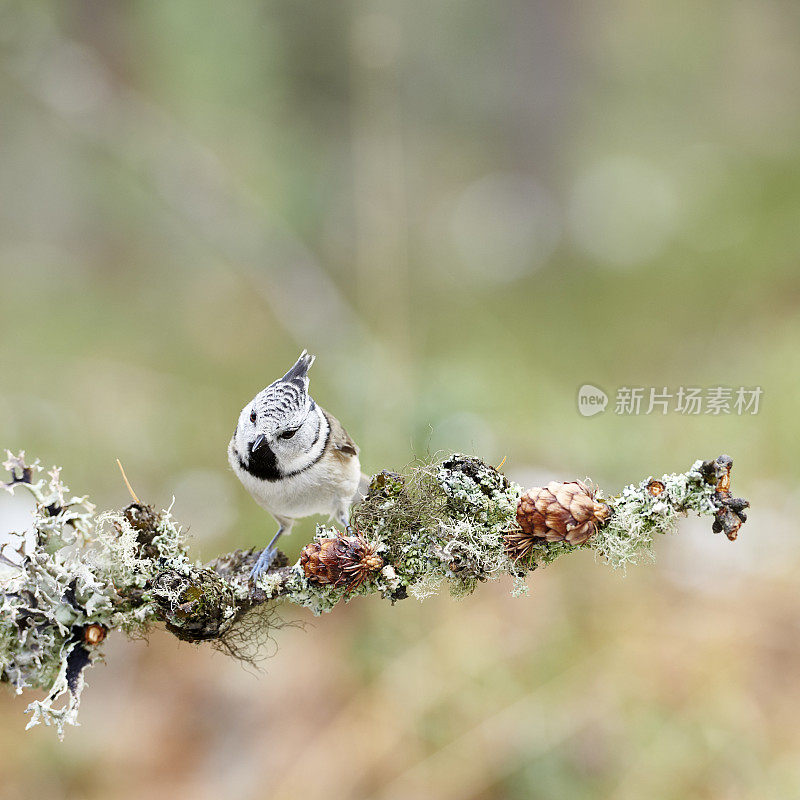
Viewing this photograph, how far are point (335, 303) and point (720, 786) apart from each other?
3571mm

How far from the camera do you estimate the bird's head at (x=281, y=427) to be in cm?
101

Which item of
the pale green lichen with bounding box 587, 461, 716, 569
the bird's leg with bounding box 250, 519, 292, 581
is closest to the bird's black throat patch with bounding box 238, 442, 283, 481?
the bird's leg with bounding box 250, 519, 292, 581

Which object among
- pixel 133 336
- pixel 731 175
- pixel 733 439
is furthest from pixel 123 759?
pixel 731 175

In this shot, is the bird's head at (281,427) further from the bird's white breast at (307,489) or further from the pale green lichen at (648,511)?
the pale green lichen at (648,511)

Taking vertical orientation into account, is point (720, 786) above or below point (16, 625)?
above

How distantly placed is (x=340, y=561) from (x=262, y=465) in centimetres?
24

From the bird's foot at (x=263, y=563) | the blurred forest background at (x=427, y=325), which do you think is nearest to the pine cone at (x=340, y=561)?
the bird's foot at (x=263, y=563)

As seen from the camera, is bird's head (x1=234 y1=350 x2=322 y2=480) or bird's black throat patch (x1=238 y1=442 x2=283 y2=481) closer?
bird's head (x1=234 y1=350 x2=322 y2=480)

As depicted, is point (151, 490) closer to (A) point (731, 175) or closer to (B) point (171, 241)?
(B) point (171, 241)

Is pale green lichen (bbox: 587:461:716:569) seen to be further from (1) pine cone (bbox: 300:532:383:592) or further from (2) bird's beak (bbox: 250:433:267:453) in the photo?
(2) bird's beak (bbox: 250:433:267:453)

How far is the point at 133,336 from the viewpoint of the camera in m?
5.80

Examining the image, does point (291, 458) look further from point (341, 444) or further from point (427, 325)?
point (427, 325)

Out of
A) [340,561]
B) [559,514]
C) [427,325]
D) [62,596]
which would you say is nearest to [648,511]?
[559,514]

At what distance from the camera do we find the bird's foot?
1063mm
